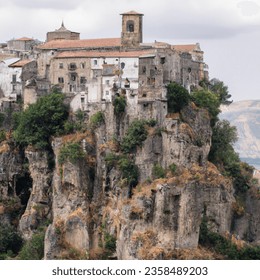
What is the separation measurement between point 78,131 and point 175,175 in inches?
320

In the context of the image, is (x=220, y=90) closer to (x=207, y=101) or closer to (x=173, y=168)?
(x=207, y=101)

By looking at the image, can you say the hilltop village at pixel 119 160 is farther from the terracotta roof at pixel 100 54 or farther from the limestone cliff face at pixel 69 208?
the terracotta roof at pixel 100 54

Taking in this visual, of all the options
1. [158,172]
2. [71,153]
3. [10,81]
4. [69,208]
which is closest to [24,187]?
[69,208]

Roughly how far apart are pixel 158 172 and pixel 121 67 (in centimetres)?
860

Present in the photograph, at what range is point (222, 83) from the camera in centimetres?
9431

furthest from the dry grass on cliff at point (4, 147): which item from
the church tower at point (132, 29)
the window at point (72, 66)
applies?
the church tower at point (132, 29)

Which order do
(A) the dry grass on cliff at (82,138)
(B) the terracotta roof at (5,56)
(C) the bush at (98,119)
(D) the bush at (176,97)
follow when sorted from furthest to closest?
(B) the terracotta roof at (5,56)
(A) the dry grass on cliff at (82,138)
(C) the bush at (98,119)
(D) the bush at (176,97)

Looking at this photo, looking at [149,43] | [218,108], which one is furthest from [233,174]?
[149,43]

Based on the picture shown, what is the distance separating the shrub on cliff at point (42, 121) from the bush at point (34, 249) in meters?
6.53

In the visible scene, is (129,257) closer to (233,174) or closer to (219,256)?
(219,256)

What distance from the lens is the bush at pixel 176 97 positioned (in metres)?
82.6

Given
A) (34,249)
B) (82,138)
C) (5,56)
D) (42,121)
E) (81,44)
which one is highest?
(81,44)

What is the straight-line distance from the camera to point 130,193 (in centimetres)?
8138

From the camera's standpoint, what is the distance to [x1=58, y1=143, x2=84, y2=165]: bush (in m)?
83.1
